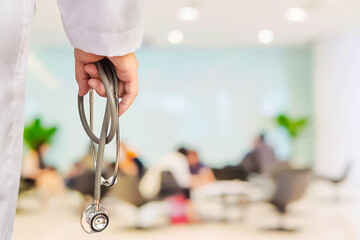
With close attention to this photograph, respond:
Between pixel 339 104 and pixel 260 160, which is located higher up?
pixel 339 104

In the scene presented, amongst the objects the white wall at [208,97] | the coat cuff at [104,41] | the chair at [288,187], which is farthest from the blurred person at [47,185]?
the coat cuff at [104,41]

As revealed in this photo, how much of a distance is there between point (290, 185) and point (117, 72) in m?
5.13

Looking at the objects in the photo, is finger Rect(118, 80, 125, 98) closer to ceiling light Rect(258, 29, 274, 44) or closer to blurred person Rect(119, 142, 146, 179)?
blurred person Rect(119, 142, 146, 179)

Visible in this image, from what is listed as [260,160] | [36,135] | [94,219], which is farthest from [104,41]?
[36,135]

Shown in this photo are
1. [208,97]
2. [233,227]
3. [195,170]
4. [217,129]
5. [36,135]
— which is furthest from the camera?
[208,97]

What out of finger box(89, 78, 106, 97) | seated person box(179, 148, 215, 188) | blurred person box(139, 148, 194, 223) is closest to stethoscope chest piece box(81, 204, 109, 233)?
finger box(89, 78, 106, 97)

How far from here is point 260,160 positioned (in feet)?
29.5

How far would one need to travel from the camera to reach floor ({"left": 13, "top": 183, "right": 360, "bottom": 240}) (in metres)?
5.00

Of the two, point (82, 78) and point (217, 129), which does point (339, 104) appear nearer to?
point (217, 129)

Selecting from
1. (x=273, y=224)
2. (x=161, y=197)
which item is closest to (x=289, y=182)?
(x=273, y=224)

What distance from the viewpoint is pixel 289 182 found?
566cm

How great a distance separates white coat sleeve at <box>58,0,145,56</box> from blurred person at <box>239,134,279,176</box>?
8155 millimetres

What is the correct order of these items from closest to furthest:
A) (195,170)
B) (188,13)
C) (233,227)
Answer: (233,227) → (195,170) → (188,13)

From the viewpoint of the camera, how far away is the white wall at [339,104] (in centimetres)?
1011
